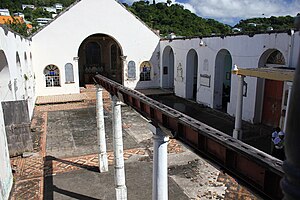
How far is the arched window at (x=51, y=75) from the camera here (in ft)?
64.0

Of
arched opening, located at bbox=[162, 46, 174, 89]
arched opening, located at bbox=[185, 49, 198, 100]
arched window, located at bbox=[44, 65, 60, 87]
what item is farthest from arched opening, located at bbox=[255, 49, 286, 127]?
arched window, located at bbox=[44, 65, 60, 87]

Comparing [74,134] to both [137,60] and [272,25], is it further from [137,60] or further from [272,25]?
[272,25]

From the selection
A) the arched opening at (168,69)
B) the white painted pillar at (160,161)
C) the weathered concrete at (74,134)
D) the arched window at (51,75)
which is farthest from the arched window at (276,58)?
the arched window at (51,75)

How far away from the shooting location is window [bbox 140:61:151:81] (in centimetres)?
2208

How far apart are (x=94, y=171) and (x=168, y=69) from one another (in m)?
14.9

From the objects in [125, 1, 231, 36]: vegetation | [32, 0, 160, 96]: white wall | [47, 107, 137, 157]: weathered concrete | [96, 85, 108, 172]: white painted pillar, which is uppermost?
[125, 1, 231, 36]: vegetation

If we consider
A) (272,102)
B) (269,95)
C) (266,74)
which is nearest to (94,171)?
(266,74)

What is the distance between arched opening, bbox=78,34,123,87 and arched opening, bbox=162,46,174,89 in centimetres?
Answer: 524

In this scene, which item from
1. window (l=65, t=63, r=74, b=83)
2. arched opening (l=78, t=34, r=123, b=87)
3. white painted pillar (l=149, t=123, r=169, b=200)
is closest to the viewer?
white painted pillar (l=149, t=123, r=169, b=200)

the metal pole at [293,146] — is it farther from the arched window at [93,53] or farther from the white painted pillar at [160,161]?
the arched window at [93,53]

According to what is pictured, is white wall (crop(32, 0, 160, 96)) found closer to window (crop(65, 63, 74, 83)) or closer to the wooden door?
window (crop(65, 63, 74, 83))

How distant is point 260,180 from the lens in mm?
2201

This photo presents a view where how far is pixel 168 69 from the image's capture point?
→ 72.5 feet

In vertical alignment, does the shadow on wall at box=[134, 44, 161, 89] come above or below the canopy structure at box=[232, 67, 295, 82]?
below
